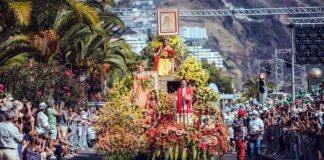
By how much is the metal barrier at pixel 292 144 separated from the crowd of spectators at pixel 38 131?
597 cm

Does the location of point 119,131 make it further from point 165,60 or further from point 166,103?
point 165,60

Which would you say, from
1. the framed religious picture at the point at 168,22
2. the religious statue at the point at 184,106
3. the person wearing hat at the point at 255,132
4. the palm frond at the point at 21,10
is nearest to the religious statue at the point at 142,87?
the framed religious picture at the point at 168,22

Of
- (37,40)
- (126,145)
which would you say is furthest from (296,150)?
(37,40)

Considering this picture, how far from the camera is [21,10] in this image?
1057 inches

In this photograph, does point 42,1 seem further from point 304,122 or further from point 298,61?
point 298,61

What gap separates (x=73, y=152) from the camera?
34.9 m

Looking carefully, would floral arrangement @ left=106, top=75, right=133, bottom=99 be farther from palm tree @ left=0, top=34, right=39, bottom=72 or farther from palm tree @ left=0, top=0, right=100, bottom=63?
palm tree @ left=0, top=34, right=39, bottom=72

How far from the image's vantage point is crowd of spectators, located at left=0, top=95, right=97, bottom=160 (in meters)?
18.9

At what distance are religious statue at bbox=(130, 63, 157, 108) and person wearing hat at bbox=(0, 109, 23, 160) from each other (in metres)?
9.38

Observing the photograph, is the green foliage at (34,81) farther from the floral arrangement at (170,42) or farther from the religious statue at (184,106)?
the religious statue at (184,106)

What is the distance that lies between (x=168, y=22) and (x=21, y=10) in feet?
17.8

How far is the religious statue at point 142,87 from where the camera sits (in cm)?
2827

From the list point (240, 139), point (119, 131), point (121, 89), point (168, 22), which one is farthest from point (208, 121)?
→ point (168, 22)

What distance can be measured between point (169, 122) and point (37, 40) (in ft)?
40.0
